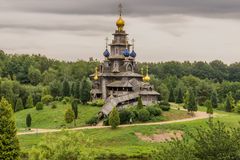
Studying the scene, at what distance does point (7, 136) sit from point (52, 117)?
32.2 meters

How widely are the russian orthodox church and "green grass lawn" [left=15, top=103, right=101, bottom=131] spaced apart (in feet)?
11.3

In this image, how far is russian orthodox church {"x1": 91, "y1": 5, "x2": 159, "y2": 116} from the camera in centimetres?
7188

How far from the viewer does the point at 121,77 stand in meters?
74.6

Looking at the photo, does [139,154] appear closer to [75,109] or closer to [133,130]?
[133,130]

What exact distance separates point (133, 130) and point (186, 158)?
115ft

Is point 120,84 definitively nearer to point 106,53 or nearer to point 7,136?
point 106,53

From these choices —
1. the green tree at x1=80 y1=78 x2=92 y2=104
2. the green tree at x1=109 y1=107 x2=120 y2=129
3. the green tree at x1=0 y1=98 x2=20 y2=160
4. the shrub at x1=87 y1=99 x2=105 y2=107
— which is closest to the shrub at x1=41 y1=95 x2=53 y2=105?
the green tree at x1=80 y1=78 x2=92 y2=104

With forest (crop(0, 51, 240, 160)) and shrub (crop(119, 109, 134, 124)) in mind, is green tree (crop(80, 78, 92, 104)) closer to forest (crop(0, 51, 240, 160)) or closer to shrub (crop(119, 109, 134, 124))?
forest (crop(0, 51, 240, 160))

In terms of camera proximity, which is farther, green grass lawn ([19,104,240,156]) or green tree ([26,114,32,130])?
green tree ([26,114,32,130])

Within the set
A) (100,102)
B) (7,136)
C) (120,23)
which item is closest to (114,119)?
(100,102)

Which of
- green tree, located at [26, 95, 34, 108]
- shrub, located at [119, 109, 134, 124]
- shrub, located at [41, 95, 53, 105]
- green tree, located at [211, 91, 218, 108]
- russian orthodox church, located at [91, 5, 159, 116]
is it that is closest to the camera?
shrub, located at [119, 109, 134, 124]

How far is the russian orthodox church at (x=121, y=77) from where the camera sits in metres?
71.9

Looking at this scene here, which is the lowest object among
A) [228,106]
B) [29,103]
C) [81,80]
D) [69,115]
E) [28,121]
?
[28,121]

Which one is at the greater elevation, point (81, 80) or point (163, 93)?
point (81, 80)
